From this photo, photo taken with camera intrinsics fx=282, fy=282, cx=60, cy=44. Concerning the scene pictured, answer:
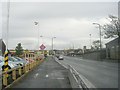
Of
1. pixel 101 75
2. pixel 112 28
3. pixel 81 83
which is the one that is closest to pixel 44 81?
pixel 101 75

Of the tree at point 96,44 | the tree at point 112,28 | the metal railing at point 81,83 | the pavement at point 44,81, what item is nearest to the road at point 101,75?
the pavement at point 44,81

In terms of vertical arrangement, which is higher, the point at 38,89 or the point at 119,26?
the point at 119,26

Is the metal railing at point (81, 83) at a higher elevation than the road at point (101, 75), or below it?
higher

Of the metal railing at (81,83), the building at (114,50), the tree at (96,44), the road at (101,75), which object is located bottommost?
the road at (101,75)

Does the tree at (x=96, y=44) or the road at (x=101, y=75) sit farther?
the tree at (x=96, y=44)

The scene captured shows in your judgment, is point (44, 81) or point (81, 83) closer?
point (81, 83)

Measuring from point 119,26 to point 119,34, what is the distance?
2207 millimetres

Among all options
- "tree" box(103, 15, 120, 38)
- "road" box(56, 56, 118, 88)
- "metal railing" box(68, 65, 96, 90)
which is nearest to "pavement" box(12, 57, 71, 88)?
"road" box(56, 56, 118, 88)

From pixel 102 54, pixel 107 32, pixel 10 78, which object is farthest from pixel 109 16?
pixel 10 78

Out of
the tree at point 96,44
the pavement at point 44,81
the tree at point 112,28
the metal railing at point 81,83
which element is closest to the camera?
the metal railing at point 81,83

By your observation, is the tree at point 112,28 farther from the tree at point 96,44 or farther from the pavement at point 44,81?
the tree at point 96,44

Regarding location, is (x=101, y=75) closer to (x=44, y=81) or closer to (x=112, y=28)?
(x=44, y=81)

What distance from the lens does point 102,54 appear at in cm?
8238

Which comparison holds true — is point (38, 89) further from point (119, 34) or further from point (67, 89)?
point (119, 34)
